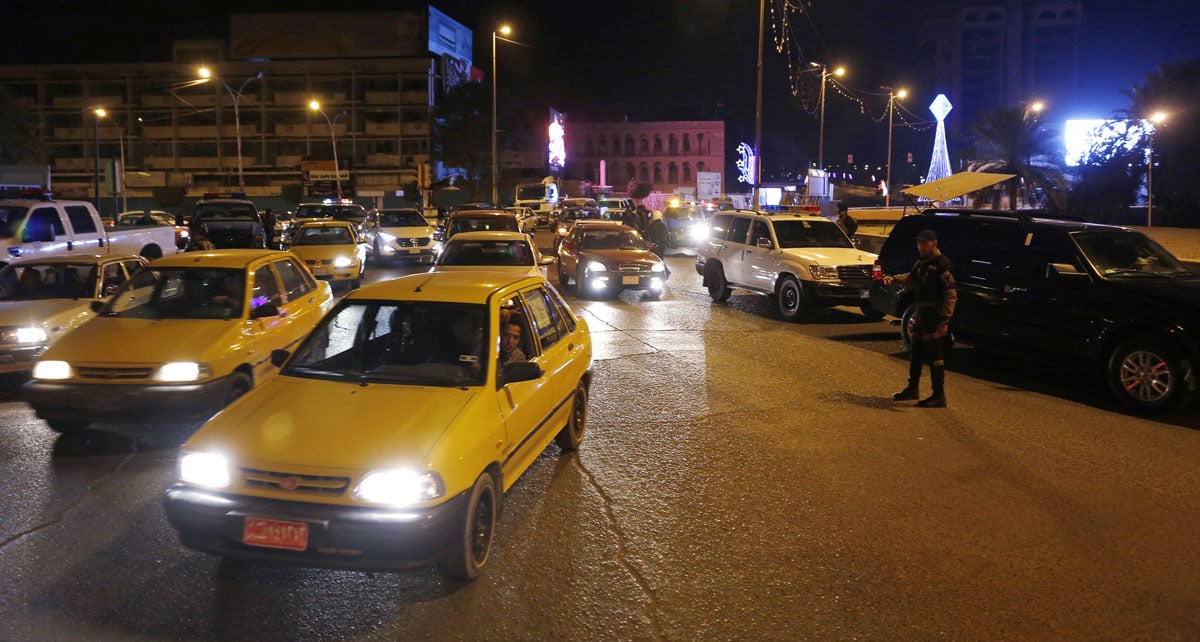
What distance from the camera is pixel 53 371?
7359 mm

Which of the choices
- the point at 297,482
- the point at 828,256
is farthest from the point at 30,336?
the point at 828,256

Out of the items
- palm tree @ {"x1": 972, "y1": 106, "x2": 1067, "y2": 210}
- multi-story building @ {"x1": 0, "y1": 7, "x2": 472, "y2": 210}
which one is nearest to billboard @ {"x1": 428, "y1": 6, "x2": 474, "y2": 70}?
multi-story building @ {"x1": 0, "y1": 7, "x2": 472, "y2": 210}

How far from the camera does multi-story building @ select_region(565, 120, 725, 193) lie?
108625 mm

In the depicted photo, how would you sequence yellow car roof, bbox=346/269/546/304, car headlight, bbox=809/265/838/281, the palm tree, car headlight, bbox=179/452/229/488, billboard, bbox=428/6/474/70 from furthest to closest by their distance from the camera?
billboard, bbox=428/6/474/70, the palm tree, car headlight, bbox=809/265/838/281, yellow car roof, bbox=346/269/546/304, car headlight, bbox=179/452/229/488

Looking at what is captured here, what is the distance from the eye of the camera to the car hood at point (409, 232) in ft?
86.3

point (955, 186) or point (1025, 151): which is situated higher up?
point (1025, 151)

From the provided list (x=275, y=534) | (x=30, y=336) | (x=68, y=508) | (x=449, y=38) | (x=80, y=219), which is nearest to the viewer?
(x=275, y=534)

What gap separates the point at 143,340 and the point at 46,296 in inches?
152

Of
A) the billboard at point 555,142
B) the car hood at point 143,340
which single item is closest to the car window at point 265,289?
the car hood at point 143,340

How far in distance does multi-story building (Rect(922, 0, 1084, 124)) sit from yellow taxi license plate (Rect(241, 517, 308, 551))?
163295 mm

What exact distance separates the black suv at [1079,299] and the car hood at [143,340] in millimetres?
6864

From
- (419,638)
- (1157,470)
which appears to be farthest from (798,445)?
(419,638)

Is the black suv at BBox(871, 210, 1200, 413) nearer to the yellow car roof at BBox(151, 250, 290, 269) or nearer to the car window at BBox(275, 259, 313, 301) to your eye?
the car window at BBox(275, 259, 313, 301)

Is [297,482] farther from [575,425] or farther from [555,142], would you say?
[555,142]
